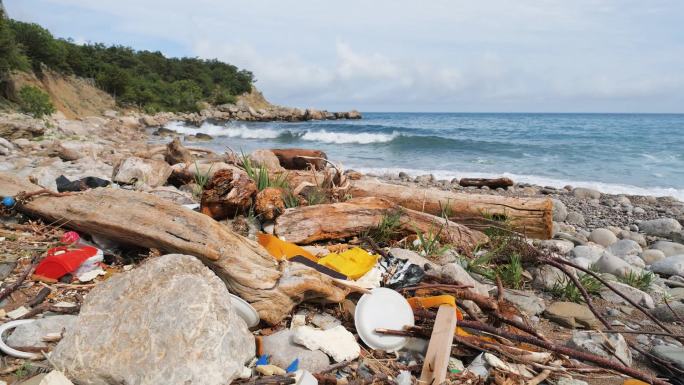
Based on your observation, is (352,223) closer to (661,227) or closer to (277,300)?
(277,300)

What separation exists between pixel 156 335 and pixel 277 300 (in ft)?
2.69

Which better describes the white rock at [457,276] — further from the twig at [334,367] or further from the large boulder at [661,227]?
the large boulder at [661,227]

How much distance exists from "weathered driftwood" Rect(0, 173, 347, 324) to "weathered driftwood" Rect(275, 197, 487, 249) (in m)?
0.97

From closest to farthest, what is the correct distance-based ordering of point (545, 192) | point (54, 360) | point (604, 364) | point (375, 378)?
point (54, 360), point (375, 378), point (604, 364), point (545, 192)

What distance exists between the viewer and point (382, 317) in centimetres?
259

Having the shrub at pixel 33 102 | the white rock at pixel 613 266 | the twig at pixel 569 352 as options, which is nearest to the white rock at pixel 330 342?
the twig at pixel 569 352

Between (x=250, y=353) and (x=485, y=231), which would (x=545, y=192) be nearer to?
(x=485, y=231)

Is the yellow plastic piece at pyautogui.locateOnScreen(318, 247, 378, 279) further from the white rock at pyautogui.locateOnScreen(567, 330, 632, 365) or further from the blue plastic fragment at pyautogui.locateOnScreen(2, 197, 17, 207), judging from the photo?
the blue plastic fragment at pyautogui.locateOnScreen(2, 197, 17, 207)

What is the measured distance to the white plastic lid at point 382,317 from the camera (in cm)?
249

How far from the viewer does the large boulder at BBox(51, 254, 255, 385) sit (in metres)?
1.84

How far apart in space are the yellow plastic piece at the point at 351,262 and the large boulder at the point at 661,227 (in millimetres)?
6305

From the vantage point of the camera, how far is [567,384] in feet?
7.82

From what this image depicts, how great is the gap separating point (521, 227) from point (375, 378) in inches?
127

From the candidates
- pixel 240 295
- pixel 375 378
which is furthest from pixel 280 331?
pixel 375 378
